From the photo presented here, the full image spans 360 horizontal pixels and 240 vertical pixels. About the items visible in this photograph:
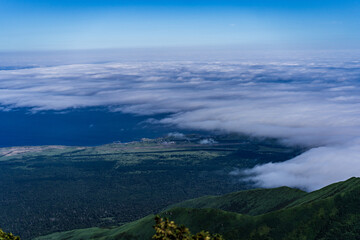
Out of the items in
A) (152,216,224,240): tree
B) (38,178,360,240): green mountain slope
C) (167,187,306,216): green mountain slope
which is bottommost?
(167,187,306,216): green mountain slope

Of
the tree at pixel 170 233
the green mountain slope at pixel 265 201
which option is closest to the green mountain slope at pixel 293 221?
the green mountain slope at pixel 265 201

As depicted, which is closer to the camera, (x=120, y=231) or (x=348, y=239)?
(x=348, y=239)

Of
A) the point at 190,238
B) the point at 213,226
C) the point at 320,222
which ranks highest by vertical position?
the point at 190,238

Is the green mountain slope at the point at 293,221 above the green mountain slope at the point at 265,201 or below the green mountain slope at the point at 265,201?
above

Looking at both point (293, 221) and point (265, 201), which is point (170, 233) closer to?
point (293, 221)

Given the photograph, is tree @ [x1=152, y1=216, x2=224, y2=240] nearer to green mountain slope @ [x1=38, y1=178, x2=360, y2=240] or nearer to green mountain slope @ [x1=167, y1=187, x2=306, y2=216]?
green mountain slope @ [x1=38, y1=178, x2=360, y2=240]

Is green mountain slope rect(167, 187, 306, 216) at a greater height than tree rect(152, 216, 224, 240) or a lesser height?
lesser

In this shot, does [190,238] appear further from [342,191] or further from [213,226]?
[342,191]

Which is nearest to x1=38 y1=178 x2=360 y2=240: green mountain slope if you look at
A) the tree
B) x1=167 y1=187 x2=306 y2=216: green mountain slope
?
x1=167 y1=187 x2=306 y2=216: green mountain slope

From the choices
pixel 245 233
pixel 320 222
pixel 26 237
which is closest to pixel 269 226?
pixel 245 233

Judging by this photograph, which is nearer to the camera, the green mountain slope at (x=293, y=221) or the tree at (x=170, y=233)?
the tree at (x=170, y=233)

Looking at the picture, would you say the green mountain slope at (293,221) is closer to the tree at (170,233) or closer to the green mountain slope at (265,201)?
the green mountain slope at (265,201)
